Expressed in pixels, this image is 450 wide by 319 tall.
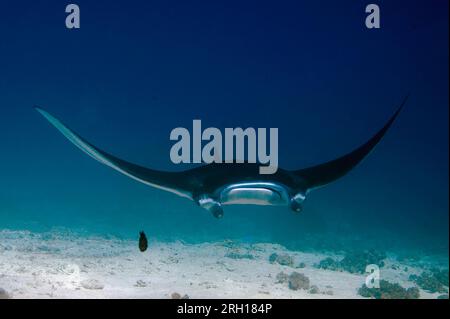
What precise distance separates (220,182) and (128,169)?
1304 mm

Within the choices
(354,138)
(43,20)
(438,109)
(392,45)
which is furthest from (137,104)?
(438,109)

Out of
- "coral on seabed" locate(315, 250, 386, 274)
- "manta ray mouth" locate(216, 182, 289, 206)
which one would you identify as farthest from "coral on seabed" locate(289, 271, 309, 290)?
"coral on seabed" locate(315, 250, 386, 274)

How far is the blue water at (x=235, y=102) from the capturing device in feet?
87.7

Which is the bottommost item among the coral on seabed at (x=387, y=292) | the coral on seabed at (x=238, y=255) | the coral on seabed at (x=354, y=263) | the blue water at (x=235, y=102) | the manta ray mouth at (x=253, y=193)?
the coral on seabed at (x=387, y=292)

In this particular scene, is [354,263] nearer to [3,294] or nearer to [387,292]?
[387,292]

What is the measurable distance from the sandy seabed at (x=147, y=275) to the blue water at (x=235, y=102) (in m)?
7.50

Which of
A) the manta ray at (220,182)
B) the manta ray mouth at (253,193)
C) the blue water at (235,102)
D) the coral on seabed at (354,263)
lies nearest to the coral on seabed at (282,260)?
the coral on seabed at (354,263)

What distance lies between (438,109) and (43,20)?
4392 centimetres

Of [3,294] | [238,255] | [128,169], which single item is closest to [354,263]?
[238,255]

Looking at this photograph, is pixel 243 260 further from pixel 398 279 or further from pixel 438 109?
pixel 438 109

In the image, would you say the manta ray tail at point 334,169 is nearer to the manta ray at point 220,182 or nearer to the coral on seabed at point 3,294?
the manta ray at point 220,182

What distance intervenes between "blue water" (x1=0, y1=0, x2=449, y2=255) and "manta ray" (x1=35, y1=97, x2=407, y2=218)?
11.1m

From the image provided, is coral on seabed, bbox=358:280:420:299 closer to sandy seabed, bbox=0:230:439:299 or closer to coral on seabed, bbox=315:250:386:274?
sandy seabed, bbox=0:230:439:299

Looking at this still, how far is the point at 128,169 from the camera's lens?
15.6 feet
